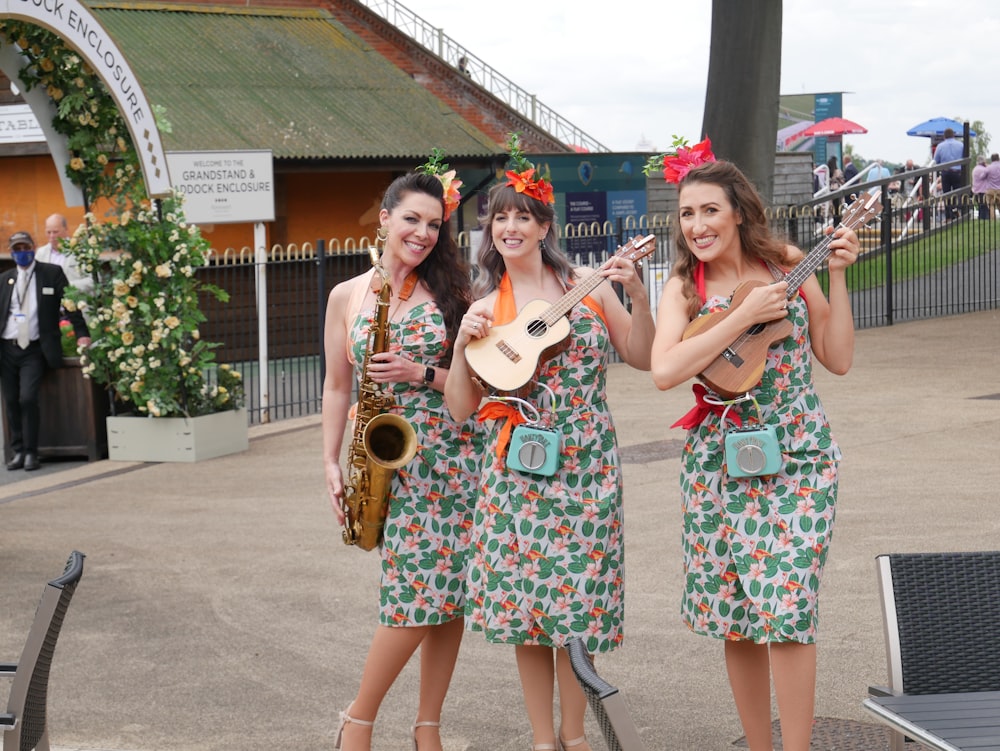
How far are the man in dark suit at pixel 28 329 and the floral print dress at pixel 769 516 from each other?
8.75m

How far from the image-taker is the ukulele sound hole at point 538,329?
4301mm

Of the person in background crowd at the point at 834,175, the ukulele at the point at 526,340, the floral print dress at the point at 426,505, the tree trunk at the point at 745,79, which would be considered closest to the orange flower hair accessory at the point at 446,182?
the floral print dress at the point at 426,505

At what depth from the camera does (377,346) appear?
179 inches

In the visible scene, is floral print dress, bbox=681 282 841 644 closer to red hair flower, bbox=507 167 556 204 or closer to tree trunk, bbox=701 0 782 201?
red hair flower, bbox=507 167 556 204

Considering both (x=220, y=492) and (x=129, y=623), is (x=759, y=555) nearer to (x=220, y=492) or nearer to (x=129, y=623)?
(x=129, y=623)

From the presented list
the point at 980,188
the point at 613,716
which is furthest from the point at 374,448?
the point at 980,188

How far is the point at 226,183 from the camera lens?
14.2 metres

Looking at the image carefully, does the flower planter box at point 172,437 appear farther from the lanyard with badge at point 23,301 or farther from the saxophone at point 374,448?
the saxophone at point 374,448

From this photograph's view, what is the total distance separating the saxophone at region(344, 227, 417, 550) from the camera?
4.50 meters

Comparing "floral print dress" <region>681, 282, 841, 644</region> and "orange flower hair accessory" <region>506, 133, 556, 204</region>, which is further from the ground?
"orange flower hair accessory" <region>506, 133, 556, 204</region>

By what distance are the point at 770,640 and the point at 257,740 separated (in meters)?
2.14

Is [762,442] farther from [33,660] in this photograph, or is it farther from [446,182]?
[33,660]

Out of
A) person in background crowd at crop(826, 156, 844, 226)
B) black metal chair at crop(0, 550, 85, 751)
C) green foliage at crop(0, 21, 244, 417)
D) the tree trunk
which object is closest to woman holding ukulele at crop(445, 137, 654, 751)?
black metal chair at crop(0, 550, 85, 751)

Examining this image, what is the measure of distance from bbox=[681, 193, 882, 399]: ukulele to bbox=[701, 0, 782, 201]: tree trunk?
47.7 feet
